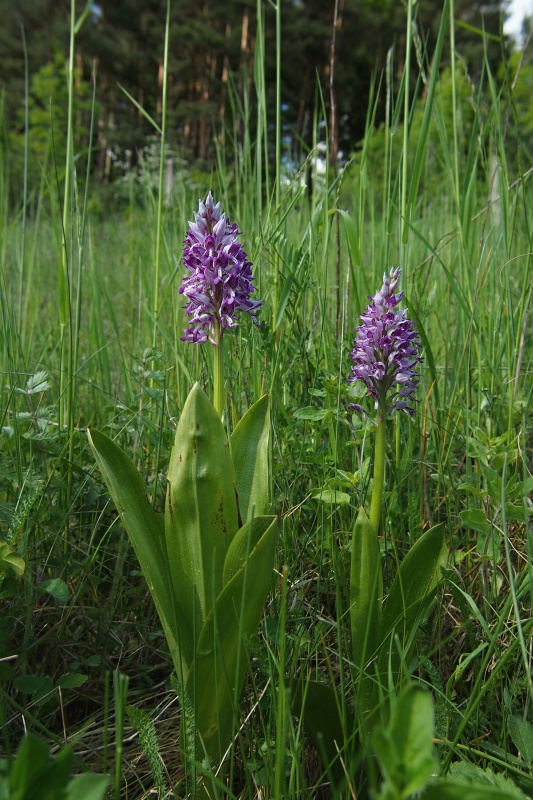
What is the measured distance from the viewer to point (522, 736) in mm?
738

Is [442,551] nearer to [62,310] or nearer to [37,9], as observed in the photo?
[62,310]

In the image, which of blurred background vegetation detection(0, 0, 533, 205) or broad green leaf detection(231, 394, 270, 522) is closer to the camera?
broad green leaf detection(231, 394, 270, 522)

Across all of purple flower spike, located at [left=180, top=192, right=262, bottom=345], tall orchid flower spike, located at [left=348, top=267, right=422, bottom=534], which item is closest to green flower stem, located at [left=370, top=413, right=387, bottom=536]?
tall orchid flower spike, located at [left=348, top=267, right=422, bottom=534]

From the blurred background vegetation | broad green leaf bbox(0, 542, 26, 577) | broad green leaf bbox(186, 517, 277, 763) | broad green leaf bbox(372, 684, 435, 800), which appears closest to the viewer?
broad green leaf bbox(372, 684, 435, 800)

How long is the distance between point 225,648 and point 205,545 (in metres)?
0.13

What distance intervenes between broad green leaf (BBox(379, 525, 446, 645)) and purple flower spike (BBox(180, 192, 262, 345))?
1.42 ft

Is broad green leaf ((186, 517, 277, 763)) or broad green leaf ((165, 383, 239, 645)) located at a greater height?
broad green leaf ((165, 383, 239, 645))

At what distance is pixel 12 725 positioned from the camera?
0.86 m

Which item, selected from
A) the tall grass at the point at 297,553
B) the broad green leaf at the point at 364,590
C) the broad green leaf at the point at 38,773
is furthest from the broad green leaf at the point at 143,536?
the broad green leaf at the point at 38,773

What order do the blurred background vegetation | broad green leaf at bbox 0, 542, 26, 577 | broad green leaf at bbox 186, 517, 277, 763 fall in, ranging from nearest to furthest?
broad green leaf at bbox 186, 517, 277, 763 → broad green leaf at bbox 0, 542, 26, 577 → the blurred background vegetation

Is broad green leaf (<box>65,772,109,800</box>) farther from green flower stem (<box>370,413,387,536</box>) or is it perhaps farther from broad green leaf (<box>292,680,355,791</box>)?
green flower stem (<box>370,413,387,536</box>)

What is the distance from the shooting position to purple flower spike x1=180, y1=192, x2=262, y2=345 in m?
0.92

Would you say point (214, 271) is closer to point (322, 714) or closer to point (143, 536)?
point (143, 536)

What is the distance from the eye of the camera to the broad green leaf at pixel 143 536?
32.0 inches
